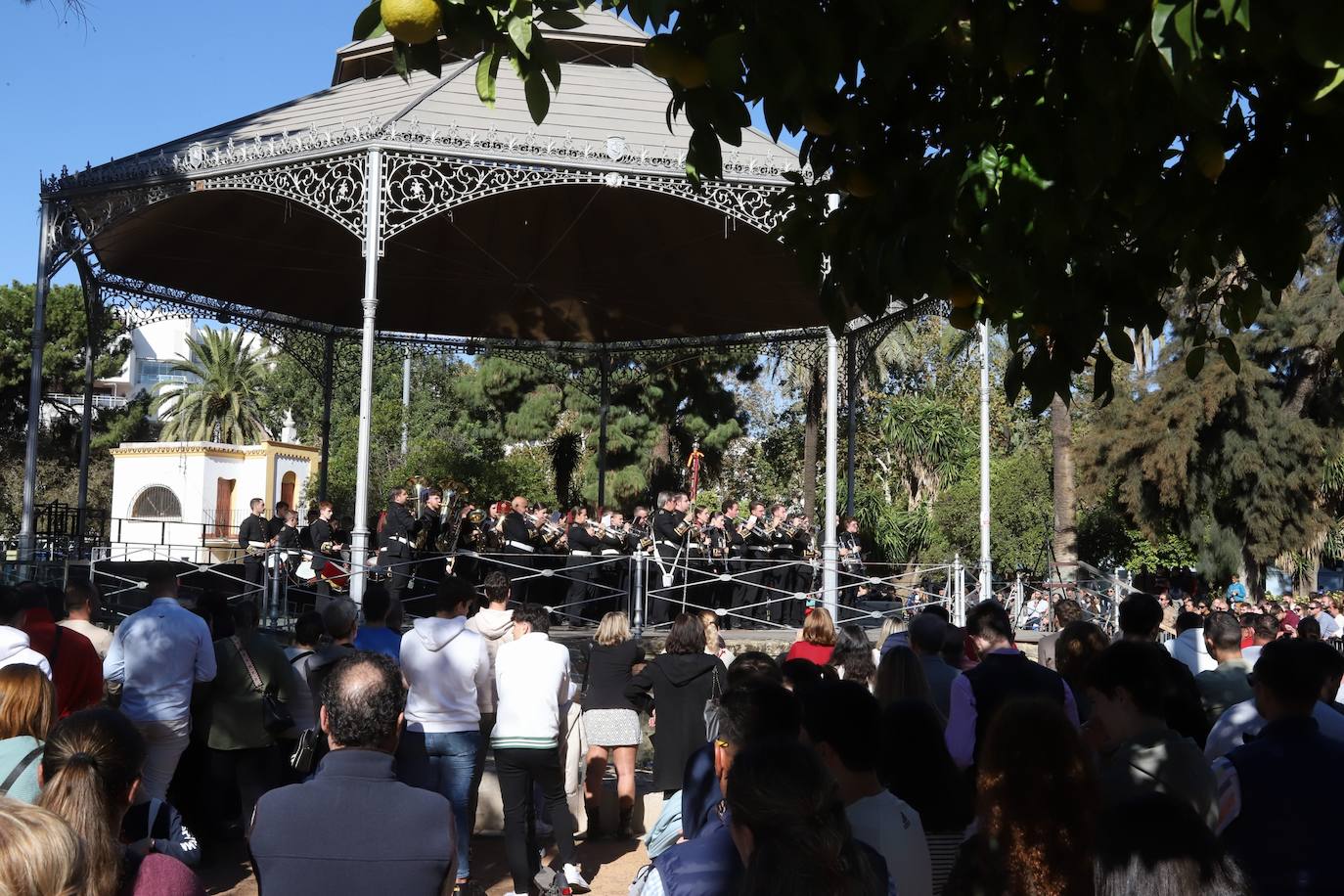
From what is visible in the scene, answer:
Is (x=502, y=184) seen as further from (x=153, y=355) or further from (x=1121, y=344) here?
(x=153, y=355)

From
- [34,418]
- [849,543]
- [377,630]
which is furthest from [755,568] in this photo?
[377,630]

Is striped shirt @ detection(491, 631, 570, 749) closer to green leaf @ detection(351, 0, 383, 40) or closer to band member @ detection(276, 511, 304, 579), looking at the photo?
green leaf @ detection(351, 0, 383, 40)

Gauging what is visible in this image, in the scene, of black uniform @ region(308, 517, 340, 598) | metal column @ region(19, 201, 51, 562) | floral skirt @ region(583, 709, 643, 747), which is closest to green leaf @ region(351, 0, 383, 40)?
floral skirt @ region(583, 709, 643, 747)

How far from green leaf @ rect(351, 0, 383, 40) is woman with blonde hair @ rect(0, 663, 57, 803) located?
99.7 inches

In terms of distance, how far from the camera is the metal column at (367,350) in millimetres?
13359

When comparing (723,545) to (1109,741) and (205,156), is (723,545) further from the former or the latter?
(1109,741)

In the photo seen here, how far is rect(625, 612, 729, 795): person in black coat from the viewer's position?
745 centimetres

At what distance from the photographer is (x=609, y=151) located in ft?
47.3

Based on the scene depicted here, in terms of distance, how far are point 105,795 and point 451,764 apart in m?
3.85

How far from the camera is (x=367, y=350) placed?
44.6 ft

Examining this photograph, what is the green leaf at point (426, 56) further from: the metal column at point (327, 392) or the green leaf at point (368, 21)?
the metal column at point (327, 392)

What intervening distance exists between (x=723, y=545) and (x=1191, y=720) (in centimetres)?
1246

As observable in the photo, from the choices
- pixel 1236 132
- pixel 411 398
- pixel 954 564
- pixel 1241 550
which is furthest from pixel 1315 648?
pixel 411 398

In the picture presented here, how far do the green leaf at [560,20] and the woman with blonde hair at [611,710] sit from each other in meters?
5.62
